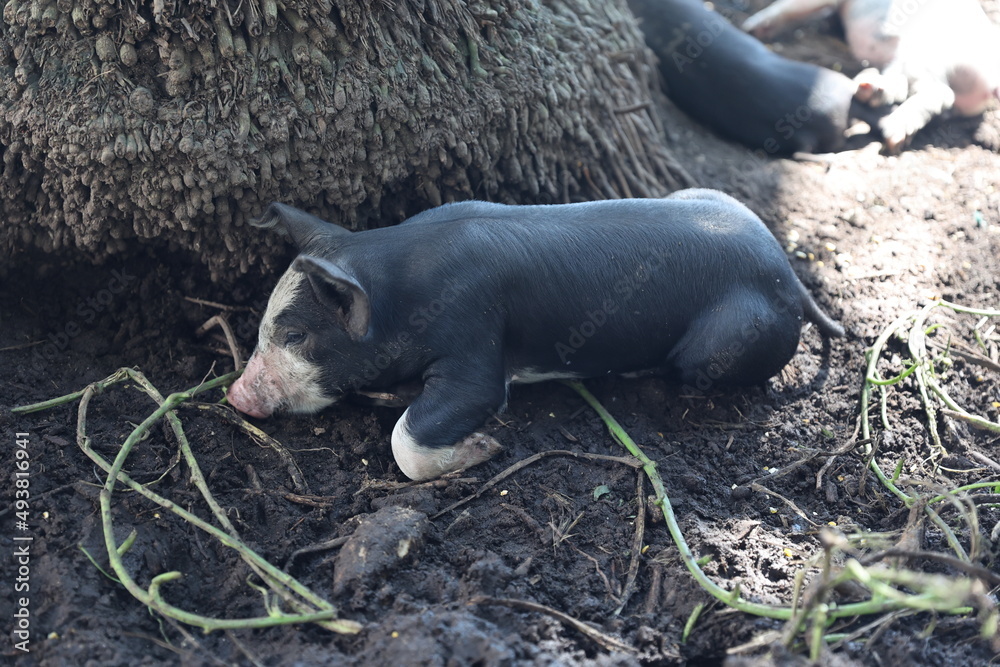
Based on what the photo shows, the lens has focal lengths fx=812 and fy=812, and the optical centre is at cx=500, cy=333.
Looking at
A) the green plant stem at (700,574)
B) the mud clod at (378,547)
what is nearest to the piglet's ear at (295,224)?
the mud clod at (378,547)

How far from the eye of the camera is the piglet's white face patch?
11.4 ft

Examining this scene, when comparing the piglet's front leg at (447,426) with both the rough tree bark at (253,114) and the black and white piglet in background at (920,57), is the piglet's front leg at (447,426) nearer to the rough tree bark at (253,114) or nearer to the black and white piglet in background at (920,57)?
the rough tree bark at (253,114)

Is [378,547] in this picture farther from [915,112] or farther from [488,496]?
[915,112]

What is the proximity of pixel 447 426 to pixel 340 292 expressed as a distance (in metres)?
0.70

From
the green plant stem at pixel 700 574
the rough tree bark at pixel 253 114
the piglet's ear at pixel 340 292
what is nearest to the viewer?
the green plant stem at pixel 700 574

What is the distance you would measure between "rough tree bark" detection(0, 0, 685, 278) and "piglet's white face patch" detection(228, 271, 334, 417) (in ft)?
1.40

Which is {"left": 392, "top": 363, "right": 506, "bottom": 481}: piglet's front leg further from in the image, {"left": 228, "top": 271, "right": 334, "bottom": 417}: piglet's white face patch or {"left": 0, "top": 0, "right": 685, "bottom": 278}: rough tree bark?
{"left": 0, "top": 0, "right": 685, "bottom": 278}: rough tree bark

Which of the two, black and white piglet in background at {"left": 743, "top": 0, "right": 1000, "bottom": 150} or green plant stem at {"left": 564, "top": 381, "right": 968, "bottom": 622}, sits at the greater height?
black and white piglet in background at {"left": 743, "top": 0, "right": 1000, "bottom": 150}

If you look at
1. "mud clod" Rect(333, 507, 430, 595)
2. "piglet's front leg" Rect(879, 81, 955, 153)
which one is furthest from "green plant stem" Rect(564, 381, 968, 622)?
"piglet's front leg" Rect(879, 81, 955, 153)

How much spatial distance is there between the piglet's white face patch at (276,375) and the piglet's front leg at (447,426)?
0.45 m

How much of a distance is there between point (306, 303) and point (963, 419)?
3008mm

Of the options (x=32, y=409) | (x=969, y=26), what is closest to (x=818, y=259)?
(x=969, y=26)

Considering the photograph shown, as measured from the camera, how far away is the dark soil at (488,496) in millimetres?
2529

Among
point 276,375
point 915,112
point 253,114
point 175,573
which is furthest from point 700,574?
point 915,112
